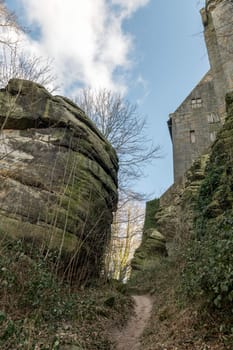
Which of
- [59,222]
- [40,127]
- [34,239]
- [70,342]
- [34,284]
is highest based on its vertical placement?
[40,127]

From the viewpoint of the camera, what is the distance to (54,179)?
21.7ft

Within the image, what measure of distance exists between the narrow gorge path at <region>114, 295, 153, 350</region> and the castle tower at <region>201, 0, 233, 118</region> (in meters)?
8.07

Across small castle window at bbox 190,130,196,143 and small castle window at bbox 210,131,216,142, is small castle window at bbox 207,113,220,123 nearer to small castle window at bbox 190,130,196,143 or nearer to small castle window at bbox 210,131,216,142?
small castle window at bbox 210,131,216,142

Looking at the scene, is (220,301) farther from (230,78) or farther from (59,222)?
(230,78)

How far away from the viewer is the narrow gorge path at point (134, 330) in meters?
4.90

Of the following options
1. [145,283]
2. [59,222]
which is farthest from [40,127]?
[145,283]

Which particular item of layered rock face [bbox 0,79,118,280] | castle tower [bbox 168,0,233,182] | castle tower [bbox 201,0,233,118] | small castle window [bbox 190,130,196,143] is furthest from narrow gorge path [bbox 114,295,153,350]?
small castle window [bbox 190,130,196,143]

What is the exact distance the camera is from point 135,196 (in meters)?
12.8

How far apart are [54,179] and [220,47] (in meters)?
9.76

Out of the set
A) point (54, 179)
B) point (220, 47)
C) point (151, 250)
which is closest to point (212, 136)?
point (220, 47)

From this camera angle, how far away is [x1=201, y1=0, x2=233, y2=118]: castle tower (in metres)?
11.6

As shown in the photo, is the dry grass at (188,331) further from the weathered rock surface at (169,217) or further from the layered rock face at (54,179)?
the weathered rock surface at (169,217)

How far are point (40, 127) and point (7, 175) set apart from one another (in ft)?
6.00

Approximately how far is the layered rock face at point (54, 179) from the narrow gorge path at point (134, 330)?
1.46 meters
